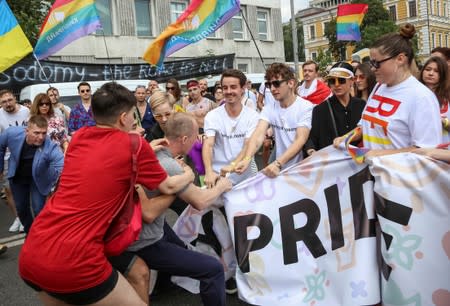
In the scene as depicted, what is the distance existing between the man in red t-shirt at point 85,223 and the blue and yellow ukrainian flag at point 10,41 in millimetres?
5692

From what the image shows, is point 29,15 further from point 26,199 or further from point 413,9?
point 413,9

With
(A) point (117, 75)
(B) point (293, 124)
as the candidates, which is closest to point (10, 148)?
(B) point (293, 124)

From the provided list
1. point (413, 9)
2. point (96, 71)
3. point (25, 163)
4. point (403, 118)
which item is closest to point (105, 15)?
point (96, 71)

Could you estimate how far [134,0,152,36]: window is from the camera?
2705cm

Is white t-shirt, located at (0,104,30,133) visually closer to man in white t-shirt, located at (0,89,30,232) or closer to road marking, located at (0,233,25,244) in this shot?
man in white t-shirt, located at (0,89,30,232)

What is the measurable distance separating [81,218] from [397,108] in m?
1.99

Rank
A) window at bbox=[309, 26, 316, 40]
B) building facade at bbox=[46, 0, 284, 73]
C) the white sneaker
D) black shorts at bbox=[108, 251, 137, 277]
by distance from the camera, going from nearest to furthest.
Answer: black shorts at bbox=[108, 251, 137, 277], the white sneaker, building facade at bbox=[46, 0, 284, 73], window at bbox=[309, 26, 316, 40]

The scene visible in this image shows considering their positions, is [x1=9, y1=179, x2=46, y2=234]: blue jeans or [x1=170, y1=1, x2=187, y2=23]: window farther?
[x1=170, y1=1, x2=187, y2=23]: window

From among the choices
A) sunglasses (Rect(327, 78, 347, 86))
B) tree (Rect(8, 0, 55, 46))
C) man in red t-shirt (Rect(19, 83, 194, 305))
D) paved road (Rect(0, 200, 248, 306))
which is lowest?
paved road (Rect(0, 200, 248, 306))

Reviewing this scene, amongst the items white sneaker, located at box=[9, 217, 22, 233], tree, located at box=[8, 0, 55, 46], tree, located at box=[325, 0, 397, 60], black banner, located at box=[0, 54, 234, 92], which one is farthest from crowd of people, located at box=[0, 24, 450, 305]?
tree, located at box=[325, 0, 397, 60]

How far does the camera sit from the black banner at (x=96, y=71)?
13.1 meters

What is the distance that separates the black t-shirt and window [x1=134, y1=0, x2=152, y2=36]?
22622 millimetres

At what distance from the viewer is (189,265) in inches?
121

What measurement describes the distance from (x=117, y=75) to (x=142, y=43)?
10761 mm
